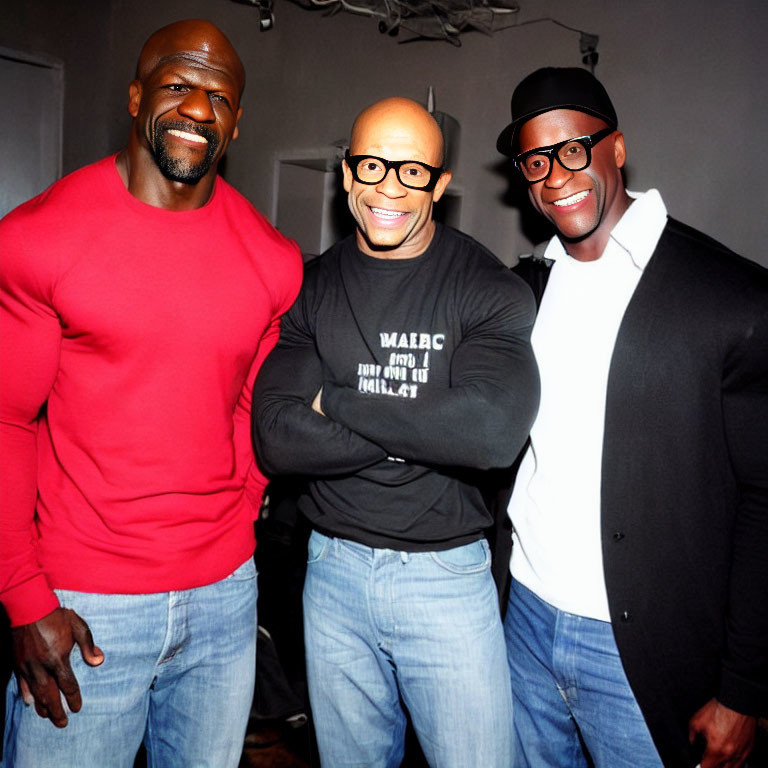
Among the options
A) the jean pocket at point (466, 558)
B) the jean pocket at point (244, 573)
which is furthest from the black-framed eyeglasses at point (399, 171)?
the jean pocket at point (244, 573)

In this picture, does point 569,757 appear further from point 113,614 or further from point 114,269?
point 114,269

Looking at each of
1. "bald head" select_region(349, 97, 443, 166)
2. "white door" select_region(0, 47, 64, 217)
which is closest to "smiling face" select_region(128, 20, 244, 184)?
"bald head" select_region(349, 97, 443, 166)

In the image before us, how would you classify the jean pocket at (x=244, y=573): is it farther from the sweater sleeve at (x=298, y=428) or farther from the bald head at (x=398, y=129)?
the bald head at (x=398, y=129)

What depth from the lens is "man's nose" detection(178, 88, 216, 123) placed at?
1.45 meters

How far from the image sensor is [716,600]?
150 cm

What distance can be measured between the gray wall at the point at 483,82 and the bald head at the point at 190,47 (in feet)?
8.83

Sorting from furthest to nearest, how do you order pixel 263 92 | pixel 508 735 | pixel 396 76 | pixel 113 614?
pixel 263 92 → pixel 396 76 → pixel 508 735 → pixel 113 614

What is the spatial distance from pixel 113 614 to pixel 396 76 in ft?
13.7

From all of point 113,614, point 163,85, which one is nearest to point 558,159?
point 163,85

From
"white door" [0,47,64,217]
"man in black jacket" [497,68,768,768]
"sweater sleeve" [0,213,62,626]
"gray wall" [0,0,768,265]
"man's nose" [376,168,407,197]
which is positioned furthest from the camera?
"white door" [0,47,64,217]

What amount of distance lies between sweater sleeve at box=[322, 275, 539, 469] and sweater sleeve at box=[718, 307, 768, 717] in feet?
1.38

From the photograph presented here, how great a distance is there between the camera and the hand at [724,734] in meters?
1.46

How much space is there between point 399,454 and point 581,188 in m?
0.79

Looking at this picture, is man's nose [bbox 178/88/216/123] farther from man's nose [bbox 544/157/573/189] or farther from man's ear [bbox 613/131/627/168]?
man's ear [bbox 613/131/627/168]
